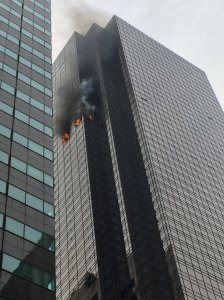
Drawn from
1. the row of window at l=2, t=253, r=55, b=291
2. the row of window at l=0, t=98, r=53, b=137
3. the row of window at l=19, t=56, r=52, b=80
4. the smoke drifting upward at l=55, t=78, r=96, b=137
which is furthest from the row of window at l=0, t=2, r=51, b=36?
the smoke drifting upward at l=55, t=78, r=96, b=137

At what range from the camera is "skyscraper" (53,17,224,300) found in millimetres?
103750

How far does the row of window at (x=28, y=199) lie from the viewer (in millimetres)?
44594

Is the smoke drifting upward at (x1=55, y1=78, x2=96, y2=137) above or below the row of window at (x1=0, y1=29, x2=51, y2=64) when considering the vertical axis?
above

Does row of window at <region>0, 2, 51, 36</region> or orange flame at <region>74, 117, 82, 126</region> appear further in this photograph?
orange flame at <region>74, 117, 82, 126</region>

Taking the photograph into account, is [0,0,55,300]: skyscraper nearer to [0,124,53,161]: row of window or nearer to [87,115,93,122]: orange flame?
[0,124,53,161]: row of window

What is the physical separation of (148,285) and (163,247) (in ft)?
22.1

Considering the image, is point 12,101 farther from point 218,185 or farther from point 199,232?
point 218,185

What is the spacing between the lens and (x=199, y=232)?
111 metres

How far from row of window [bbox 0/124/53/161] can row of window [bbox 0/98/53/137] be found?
2535 mm

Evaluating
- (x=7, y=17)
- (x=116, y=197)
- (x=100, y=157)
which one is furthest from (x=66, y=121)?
(x=7, y=17)

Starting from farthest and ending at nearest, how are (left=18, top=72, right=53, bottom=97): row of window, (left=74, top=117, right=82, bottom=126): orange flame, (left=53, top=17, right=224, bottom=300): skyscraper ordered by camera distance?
1. (left=74, top=117, right=82, bottom=126): orange flame
2. (left=53, top=17, right=224, bottom=300): skyscraper
3. (left=18, top=72, right=53, bottom=97): row of window

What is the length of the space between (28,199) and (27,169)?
139 inches

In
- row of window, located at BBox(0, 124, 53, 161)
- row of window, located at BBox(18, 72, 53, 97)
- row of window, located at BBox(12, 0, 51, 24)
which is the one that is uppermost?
row of window, located at BBox(12, 0, 51, 24)

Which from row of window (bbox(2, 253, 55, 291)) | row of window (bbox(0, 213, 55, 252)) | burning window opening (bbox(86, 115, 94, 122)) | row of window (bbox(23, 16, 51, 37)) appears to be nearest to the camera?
row of window (bbox(2, 253, 55, 291))
